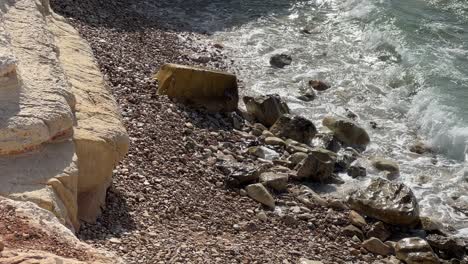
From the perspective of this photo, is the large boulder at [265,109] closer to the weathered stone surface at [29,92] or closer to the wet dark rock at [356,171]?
the wet dark rock at [356,171]

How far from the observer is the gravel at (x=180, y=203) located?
7.67 meters

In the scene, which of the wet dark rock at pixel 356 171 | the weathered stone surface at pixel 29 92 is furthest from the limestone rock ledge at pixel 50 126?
the wet dark rock at pixel 356 171

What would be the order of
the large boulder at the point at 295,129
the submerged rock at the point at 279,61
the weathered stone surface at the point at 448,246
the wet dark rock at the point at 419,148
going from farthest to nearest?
the submerged rock at the point at 279,61 → the wet dark rock at the point at 419,148 → the large boulder at the point at 295,129 → the weathered stone surface at the point at 448,246

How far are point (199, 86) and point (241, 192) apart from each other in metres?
2.81

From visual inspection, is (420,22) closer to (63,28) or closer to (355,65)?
(355,65)

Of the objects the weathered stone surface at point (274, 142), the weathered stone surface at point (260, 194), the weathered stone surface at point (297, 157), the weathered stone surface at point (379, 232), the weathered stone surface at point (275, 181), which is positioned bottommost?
the weathered stone surface at point (379, 232)

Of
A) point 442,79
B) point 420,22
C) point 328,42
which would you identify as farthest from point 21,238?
point 420,22

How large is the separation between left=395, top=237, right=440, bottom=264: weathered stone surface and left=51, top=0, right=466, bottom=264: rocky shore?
0.05ft

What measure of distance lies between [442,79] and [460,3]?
5.30 m

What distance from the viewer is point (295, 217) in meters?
10.0

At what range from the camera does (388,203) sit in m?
10.6

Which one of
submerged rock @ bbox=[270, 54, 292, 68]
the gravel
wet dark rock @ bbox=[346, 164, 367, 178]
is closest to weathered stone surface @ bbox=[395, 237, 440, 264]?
the gravel

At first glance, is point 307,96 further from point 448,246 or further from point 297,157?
point 448,246

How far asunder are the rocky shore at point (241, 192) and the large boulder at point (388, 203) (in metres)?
0.01
